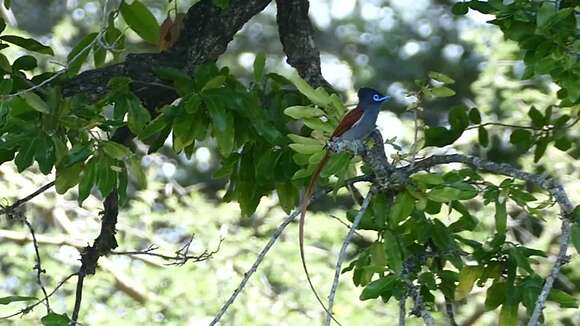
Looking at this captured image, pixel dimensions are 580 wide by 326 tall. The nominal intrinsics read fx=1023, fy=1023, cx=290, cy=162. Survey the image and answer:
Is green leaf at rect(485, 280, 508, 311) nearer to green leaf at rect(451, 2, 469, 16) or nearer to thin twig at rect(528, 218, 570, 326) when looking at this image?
thin twig at rect(528, 218, 570, 326)

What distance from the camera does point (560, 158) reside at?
5.60m

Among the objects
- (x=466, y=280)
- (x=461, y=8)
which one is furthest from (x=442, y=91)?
(x=466, y=280)

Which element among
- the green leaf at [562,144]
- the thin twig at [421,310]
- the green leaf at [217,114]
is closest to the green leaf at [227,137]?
the green leaf at [217,114]

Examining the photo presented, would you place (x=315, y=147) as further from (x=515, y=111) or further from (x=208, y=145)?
(x=208, y=145)

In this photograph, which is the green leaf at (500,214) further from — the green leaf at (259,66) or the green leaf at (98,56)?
the green leaf at (98,56)

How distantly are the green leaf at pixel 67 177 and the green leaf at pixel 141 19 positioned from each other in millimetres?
346

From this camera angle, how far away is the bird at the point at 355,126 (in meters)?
2.18

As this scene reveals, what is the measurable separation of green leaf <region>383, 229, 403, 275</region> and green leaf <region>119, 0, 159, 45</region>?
72 centimetres

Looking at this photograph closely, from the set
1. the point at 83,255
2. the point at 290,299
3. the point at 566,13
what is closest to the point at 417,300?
the point at 566,13

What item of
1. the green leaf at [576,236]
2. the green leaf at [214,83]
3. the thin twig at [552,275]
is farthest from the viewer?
the green leaf at [214,83]

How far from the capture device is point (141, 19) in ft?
7.90

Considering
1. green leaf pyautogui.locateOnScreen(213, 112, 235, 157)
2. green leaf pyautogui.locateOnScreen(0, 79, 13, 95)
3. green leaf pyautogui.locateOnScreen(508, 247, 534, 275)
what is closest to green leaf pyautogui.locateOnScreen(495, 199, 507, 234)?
green leaf pyautogui.locateOnScreen(508, 247, 534, 275)

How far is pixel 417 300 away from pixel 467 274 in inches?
13.9

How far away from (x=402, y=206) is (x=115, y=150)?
66 cm
